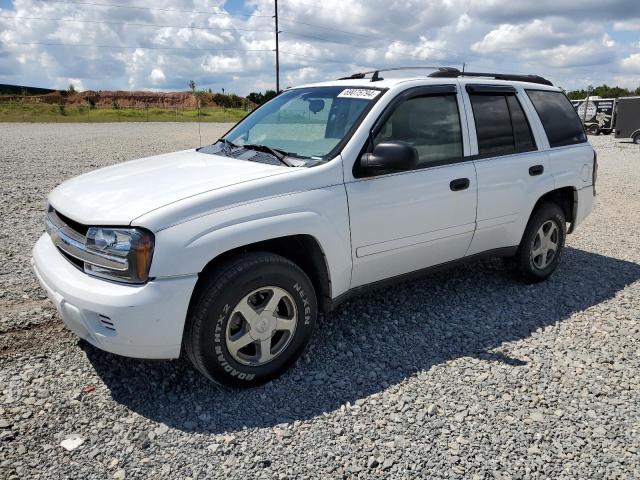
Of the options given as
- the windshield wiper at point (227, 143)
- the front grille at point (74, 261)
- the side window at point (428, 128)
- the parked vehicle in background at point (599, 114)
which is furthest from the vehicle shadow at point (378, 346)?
the parked vehicle in background at point (599, 114)

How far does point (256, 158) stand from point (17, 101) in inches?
2418

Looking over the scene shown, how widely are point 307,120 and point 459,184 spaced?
49.1 inches

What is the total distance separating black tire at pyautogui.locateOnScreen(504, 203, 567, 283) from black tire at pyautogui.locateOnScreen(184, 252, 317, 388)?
2445 millimetres

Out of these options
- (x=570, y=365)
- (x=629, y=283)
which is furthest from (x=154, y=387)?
(x=629, y=283)

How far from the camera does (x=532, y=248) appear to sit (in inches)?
→ 195

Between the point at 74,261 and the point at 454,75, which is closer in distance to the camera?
the point at 74,261

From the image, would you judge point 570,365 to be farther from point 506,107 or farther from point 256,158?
point 256,158

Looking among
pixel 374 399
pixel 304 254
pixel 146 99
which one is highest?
pixel 146 99

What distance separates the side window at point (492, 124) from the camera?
14.2ft

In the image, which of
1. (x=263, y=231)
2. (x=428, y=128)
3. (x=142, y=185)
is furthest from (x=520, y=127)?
(x=142, y=185)

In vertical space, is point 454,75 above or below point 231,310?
above

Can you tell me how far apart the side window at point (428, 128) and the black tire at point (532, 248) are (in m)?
1.23

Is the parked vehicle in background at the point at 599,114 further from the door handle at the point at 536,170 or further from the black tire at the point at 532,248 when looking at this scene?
the door handle at the point at 536,170

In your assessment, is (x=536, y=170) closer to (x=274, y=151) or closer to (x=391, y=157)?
(x=391, y=157)
